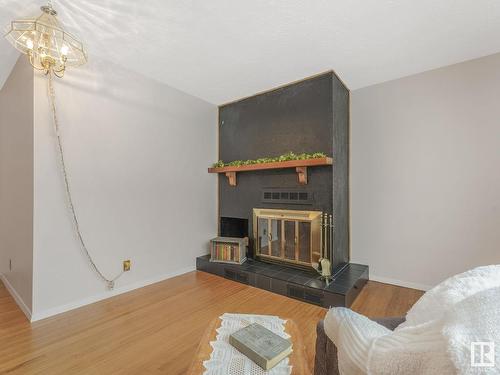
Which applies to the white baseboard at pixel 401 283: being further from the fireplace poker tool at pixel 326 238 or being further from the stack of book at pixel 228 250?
the stack of book at pixel 228 250

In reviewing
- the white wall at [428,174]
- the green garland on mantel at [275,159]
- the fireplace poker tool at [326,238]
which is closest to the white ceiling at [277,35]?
the white wall at [428,174]

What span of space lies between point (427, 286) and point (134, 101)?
4028mm

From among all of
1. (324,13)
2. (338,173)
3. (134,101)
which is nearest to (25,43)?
(134,101)

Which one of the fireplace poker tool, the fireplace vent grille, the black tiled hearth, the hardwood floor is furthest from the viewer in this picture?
the fireplace vent grille

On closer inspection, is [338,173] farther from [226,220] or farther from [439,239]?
[226,220]

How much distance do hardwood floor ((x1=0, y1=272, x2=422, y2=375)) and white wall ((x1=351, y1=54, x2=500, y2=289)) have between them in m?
0.50

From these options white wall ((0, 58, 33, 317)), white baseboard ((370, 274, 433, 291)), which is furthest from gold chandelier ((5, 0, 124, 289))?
white baseboard ((370, 274, 433, 291))

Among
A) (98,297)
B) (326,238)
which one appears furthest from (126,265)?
(326,238)

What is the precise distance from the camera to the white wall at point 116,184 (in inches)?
86.7

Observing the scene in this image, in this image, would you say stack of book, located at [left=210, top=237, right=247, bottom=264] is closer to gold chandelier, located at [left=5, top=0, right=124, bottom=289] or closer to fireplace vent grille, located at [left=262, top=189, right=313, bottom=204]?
fireplace vent grille, located at [left=262, top=189, right=313, bottom=204]

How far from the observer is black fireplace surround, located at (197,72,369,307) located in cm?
272

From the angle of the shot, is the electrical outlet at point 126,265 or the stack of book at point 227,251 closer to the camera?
the electrical outlet at point 126,265

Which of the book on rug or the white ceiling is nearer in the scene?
the book on rug

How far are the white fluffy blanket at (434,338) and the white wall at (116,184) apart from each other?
2509mm
